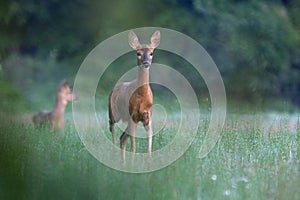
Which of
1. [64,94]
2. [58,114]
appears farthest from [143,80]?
[64,94]

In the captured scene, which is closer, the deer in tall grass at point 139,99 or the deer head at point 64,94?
the deer in tall grass at point 139,99

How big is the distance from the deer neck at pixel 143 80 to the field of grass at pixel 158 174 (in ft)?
1.68

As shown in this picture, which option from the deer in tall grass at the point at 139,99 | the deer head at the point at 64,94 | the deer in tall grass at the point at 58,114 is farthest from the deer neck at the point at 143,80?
the deer head at the point at 64,94

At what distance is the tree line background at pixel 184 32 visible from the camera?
729 cm

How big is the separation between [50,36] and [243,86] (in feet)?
7.19

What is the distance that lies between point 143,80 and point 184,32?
109 inches

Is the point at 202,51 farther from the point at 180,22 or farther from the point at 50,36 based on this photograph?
the point at 50,36

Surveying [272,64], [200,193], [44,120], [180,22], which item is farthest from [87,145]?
[272,64]

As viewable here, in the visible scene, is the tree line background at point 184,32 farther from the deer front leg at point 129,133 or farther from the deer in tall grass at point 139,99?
the deer front leg at point 129,133

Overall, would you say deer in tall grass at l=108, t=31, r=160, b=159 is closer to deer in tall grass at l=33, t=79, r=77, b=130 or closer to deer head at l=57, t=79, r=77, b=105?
deer in tall grass at l=33, t=79, r=77, b=130

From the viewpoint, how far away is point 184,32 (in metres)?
7.61

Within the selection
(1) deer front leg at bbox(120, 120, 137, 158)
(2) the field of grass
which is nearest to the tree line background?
(1) deer front leg at bbox(120, 120, 137, 158)

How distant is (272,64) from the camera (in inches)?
301

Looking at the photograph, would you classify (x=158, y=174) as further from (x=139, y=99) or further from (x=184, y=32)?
(x=184, y=32)
